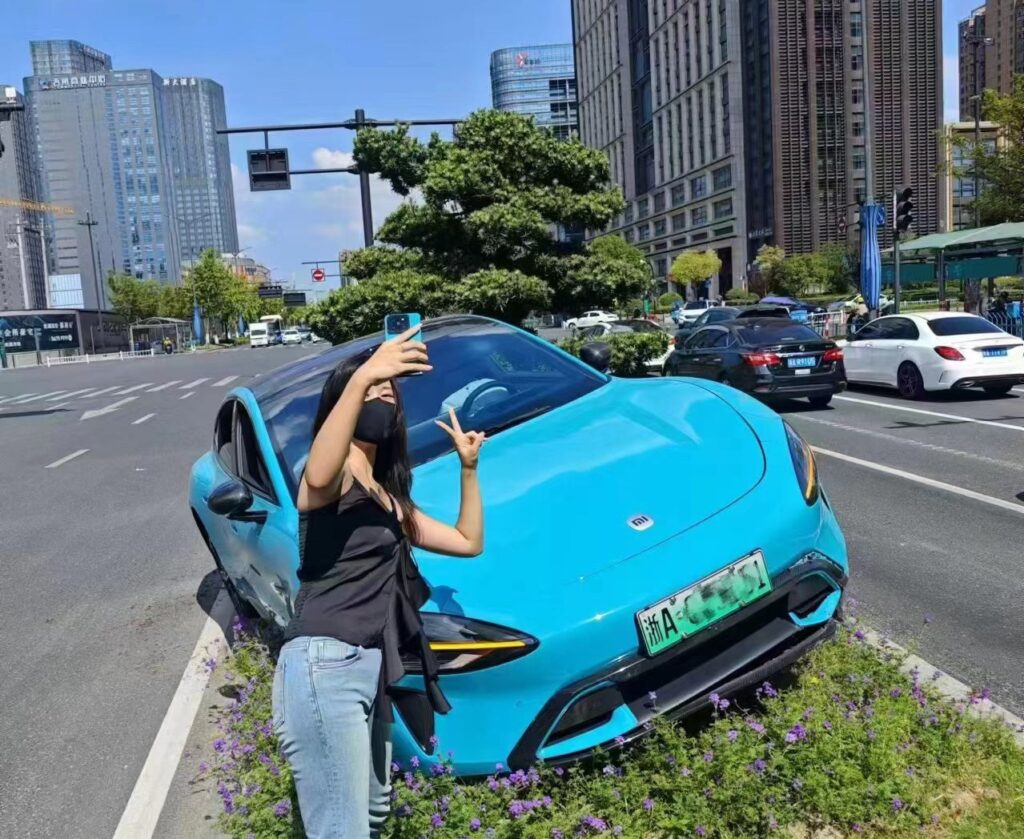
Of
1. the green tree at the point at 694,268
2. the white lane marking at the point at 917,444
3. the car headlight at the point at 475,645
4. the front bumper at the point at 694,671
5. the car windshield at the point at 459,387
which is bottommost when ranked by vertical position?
the white lane marking at the point at 917,444

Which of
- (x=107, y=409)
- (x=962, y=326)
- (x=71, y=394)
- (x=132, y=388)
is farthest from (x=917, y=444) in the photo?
(x=71, y=394)

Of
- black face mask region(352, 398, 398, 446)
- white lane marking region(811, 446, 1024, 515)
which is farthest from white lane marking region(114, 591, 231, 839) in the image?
white lane marking region(811, 446, 1024, 515)

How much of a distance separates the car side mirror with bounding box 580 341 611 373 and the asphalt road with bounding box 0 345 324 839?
281 cm

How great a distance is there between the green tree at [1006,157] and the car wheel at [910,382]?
49.2 feet

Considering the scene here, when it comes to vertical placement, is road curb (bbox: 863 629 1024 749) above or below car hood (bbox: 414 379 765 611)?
below

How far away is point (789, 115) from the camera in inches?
3054

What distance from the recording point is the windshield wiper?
4137mm

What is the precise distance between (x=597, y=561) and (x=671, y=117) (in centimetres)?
9697

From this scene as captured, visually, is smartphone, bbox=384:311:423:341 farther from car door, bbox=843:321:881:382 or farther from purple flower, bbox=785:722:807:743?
car door, bbox=843:321:881:382

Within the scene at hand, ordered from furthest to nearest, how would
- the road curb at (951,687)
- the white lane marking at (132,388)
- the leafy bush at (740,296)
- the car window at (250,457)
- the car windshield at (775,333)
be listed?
1. the leafy bush at (740,296)
2. the white lane marking at (132,388)
3. the car windshield at (775,333)
4. the car window at (250,457)
5. the road curb at (951,687)

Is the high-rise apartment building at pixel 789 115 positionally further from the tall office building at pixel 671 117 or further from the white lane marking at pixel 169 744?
the white lane marking at pixel 169 744

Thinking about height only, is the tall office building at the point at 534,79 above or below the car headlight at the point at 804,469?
above

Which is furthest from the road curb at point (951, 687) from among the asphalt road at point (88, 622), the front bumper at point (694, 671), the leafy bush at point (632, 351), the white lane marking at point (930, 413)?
the leafy bush at point (632, 351)

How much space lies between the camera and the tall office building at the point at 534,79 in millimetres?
141875
